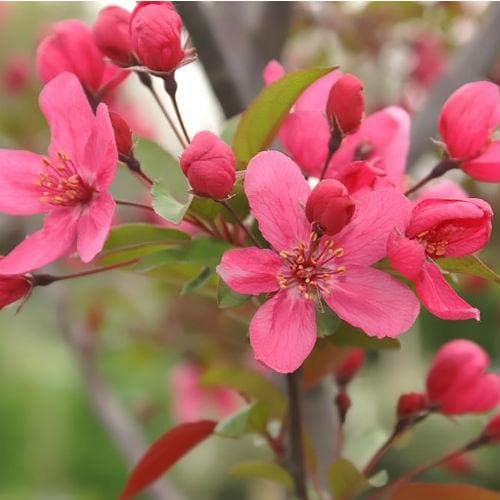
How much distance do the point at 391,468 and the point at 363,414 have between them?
0.25 meters

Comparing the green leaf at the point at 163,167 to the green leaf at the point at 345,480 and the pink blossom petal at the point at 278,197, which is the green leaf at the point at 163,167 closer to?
the pink blossom petal at the point at 278,197

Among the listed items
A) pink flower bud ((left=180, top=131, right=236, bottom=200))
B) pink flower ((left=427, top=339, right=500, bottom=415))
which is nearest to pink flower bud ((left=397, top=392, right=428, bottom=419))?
pink flower ((left=427, top=339, right=500, bottom=415))

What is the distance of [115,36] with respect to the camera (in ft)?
2.63

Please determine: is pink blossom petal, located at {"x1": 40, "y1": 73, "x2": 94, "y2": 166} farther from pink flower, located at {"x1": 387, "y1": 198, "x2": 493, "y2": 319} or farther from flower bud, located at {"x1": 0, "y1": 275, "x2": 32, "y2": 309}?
pink flower, located at {"x1": 387, "y1": 198, "x2": 493, "y2": 319}

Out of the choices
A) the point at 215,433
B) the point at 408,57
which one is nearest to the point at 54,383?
the point at 408,57

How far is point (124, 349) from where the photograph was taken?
82.6 inches

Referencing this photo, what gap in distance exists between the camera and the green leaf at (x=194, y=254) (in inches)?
29.7

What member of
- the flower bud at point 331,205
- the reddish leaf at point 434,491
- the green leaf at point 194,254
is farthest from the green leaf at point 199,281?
the reddish leaf at point 434,491

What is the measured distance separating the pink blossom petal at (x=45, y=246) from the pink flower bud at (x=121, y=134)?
3.4 inches

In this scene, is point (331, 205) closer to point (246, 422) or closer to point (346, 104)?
point (346, 104)

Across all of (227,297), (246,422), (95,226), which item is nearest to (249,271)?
(227,297)

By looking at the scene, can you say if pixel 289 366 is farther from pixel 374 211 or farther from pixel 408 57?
pixel 408 57

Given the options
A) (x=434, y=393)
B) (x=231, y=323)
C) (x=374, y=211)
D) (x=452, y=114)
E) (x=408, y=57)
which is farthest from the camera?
(x=408, y=57)

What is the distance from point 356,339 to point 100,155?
277mm
